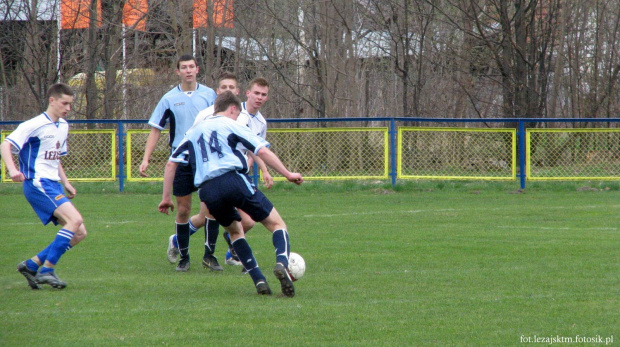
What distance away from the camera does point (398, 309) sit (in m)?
5.14

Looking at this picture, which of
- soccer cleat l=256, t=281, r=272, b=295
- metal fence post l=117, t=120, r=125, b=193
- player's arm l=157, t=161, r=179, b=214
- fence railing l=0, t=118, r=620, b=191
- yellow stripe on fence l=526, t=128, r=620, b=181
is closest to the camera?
soccer cleat l=256, t=281, r=272, b=295

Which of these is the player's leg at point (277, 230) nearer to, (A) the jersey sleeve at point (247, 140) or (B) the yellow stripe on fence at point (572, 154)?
(A) the jersey sleeve at point (247, 140)

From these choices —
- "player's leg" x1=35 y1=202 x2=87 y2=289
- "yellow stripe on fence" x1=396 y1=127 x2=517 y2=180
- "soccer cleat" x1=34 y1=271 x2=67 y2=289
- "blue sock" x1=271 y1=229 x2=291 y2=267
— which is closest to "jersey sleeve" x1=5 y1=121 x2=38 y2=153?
"player's leg" x1=35 y1=202 x2=87 y2=289

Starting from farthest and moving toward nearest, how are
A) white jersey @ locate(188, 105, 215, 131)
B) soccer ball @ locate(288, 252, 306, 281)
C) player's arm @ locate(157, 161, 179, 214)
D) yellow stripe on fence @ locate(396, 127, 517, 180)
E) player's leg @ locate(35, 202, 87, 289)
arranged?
yellow stripe on fence @ locate(396, 127, 517, 180)
player's arm @ locate(157, 161, 179, 214)
white jersey @ locate(188, 105, 215, 131)
player's leg @ locate(35, 202, 87, 289)
soccer ball @ locate(288, 252, 306, 281)

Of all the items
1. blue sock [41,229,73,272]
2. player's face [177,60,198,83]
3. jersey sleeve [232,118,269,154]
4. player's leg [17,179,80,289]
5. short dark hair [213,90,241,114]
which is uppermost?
player's face [177,60,198,83]

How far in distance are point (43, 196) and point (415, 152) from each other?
10.5m

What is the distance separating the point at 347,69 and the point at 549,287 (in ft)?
52.8

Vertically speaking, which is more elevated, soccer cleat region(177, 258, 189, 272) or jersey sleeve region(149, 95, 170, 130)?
jersey sleeve region(149, 95, 170, 130)

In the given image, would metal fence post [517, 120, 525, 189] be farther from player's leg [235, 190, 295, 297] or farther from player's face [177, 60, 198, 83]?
player's leg [235, 190, 295, 297]

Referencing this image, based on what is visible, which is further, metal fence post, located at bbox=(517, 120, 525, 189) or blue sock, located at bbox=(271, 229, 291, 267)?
metal fence post, located at bbox=(517, 120, 525, 189)

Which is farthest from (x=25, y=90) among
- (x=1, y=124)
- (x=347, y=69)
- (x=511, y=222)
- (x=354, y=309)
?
(x=354, y=309)

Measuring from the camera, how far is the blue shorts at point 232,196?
5.53m

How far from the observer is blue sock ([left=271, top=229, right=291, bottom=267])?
18.3ft

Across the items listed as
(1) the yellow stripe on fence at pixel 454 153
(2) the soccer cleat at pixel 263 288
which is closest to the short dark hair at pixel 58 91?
(2) the soccer cleat at pixel 263 288
